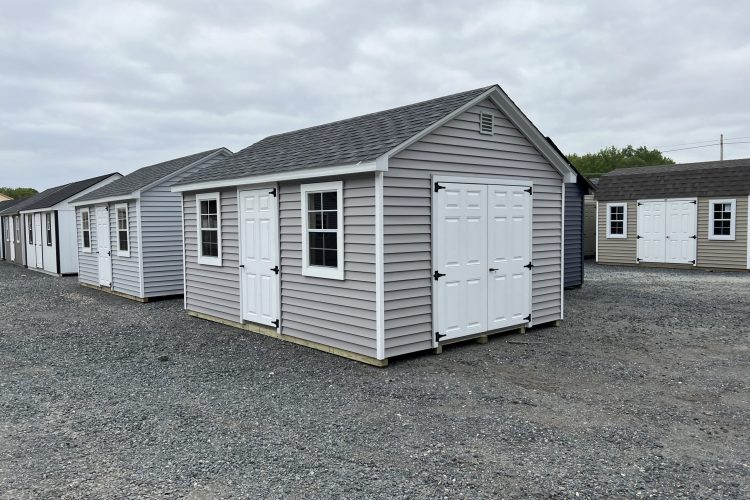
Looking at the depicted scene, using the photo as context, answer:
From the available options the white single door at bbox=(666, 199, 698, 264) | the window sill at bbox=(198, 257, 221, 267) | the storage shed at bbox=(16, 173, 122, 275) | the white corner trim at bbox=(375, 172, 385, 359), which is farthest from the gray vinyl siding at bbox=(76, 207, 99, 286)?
the white single door at bbox=(666, 199, 698, 264)

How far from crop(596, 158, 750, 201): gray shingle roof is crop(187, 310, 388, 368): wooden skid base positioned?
49.8 feet

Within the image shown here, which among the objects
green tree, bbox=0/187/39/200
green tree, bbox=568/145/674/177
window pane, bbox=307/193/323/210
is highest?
green tree, bbox=568/145/674/177

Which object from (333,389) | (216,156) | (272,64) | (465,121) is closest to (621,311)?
(465,121)

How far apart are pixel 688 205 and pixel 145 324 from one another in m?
16.5

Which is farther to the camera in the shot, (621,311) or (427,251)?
(621,311)

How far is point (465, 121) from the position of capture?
23.7ft

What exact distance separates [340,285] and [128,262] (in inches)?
317

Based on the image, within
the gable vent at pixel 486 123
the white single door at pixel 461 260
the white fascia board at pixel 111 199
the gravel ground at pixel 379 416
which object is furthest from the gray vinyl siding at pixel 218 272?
the gable vent at pixel 486 123

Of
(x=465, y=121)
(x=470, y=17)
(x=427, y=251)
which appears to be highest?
(x=470, y=17)

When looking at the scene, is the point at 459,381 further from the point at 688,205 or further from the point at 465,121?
the point at 688,205

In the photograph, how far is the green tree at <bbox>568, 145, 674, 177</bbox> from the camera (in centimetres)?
5547

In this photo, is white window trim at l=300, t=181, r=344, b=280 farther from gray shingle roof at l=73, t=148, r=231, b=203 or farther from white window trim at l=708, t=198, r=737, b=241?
white window trim at l=708, t=198, r=737, b=241

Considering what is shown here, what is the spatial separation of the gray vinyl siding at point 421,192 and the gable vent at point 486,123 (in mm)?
69

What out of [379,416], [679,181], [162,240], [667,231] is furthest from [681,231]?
[379,416]
